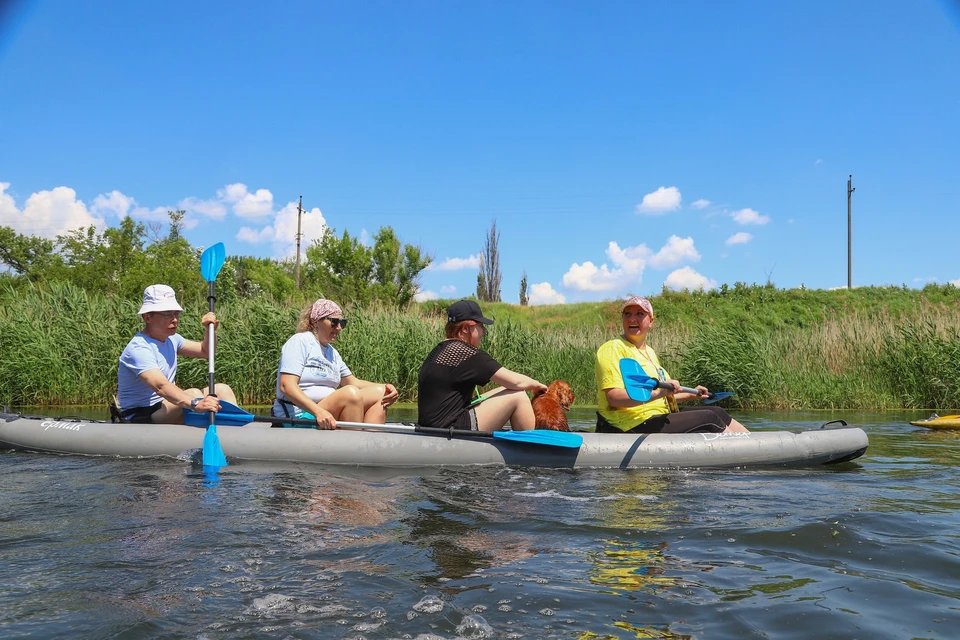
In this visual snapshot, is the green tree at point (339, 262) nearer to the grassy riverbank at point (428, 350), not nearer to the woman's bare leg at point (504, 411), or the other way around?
the grassy riverbank at point (428, 350)

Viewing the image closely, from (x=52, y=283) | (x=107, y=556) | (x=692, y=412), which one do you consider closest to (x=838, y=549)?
(x=692, y=412)

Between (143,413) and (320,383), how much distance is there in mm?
1455

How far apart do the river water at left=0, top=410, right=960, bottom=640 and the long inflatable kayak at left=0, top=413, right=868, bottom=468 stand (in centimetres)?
20

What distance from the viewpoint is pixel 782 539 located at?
337 cm

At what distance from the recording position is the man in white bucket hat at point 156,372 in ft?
17.4

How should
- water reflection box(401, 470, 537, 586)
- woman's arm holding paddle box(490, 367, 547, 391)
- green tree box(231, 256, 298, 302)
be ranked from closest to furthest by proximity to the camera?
water reflection box(401, 470, 537, 586), woman's arm holding paddle box(490, 367, 547, 391), green tree box(231, 256, 298, 302)

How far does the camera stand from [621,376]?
4.91 metres

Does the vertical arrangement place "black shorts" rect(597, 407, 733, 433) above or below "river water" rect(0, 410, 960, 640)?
above

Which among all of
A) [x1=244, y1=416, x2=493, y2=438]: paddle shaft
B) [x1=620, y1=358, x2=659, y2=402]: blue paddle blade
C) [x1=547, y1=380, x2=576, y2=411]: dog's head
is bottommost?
[x1=244, y1=416, x2=493, y2=438]: paddle shaft

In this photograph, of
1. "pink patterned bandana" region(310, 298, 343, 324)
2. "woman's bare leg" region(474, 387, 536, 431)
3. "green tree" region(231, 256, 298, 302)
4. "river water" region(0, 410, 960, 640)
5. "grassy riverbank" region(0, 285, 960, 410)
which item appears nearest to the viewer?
"river water" region(0, 410, 960, 640)

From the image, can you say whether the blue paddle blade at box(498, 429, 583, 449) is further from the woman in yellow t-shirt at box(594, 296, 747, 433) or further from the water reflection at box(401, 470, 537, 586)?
the water reflection at box(401, 470, 537, 586)

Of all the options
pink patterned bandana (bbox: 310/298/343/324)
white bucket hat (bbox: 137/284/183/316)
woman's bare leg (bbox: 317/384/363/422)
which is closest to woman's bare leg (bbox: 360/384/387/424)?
woman's bare leg (bbox: 317/384/363/422)

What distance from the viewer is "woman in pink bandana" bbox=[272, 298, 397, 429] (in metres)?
5.37

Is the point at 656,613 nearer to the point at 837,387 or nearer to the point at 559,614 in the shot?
the point at 559,614
